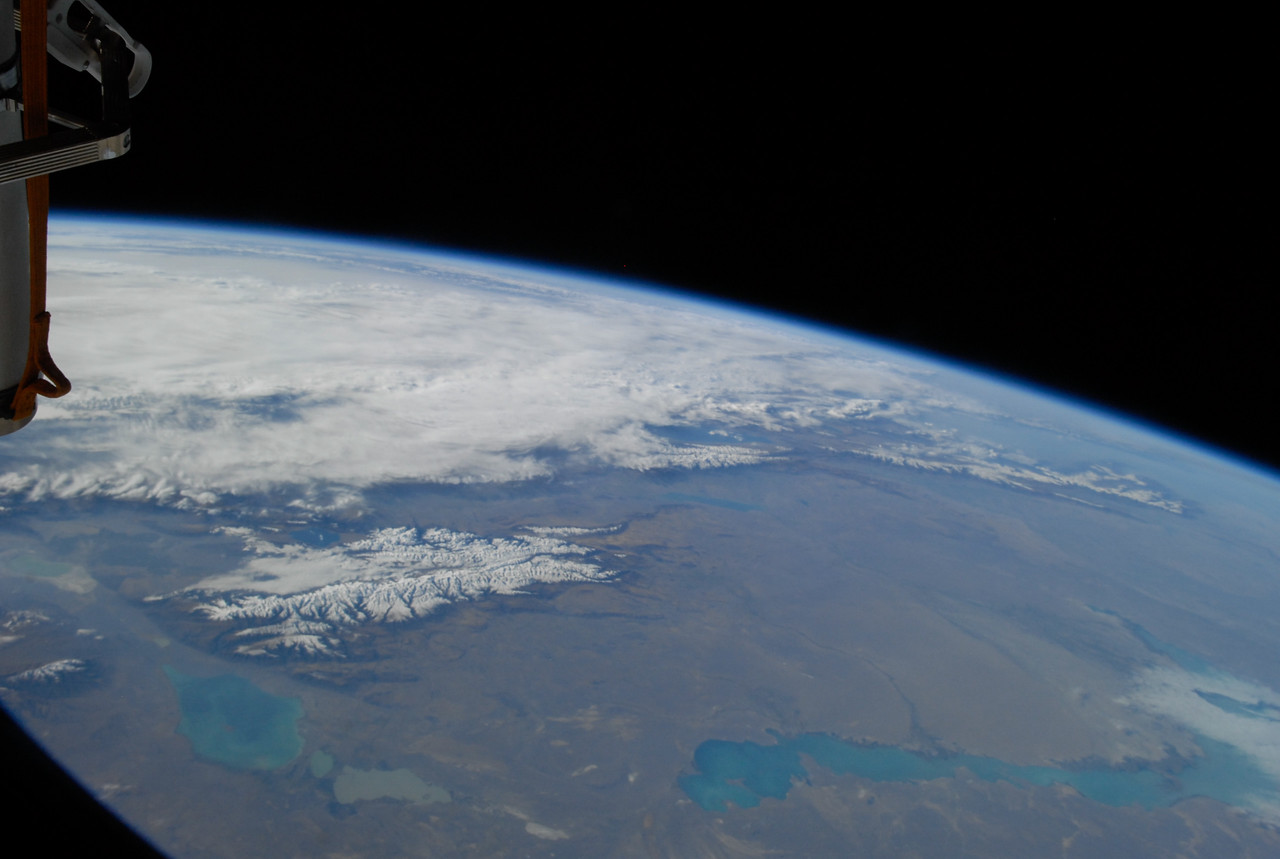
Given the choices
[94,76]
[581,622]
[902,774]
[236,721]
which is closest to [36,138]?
[94,76]

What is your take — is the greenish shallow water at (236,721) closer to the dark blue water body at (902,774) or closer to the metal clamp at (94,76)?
the dark blue water body at (902,774)

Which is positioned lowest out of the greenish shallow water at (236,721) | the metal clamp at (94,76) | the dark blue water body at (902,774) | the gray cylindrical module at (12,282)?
the greenish shallow water at (236,721)

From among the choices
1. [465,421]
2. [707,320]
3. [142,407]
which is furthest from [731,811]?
[707,320]

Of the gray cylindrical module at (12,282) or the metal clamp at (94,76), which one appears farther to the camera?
the gray cylindrical module at (12,282)

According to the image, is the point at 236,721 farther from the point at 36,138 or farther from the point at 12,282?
the point at 36,138

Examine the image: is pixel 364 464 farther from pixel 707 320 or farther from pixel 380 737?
pixel 707 320

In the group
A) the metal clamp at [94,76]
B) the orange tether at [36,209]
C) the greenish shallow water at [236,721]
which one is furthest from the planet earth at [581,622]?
the metal clamp at [94,76]
